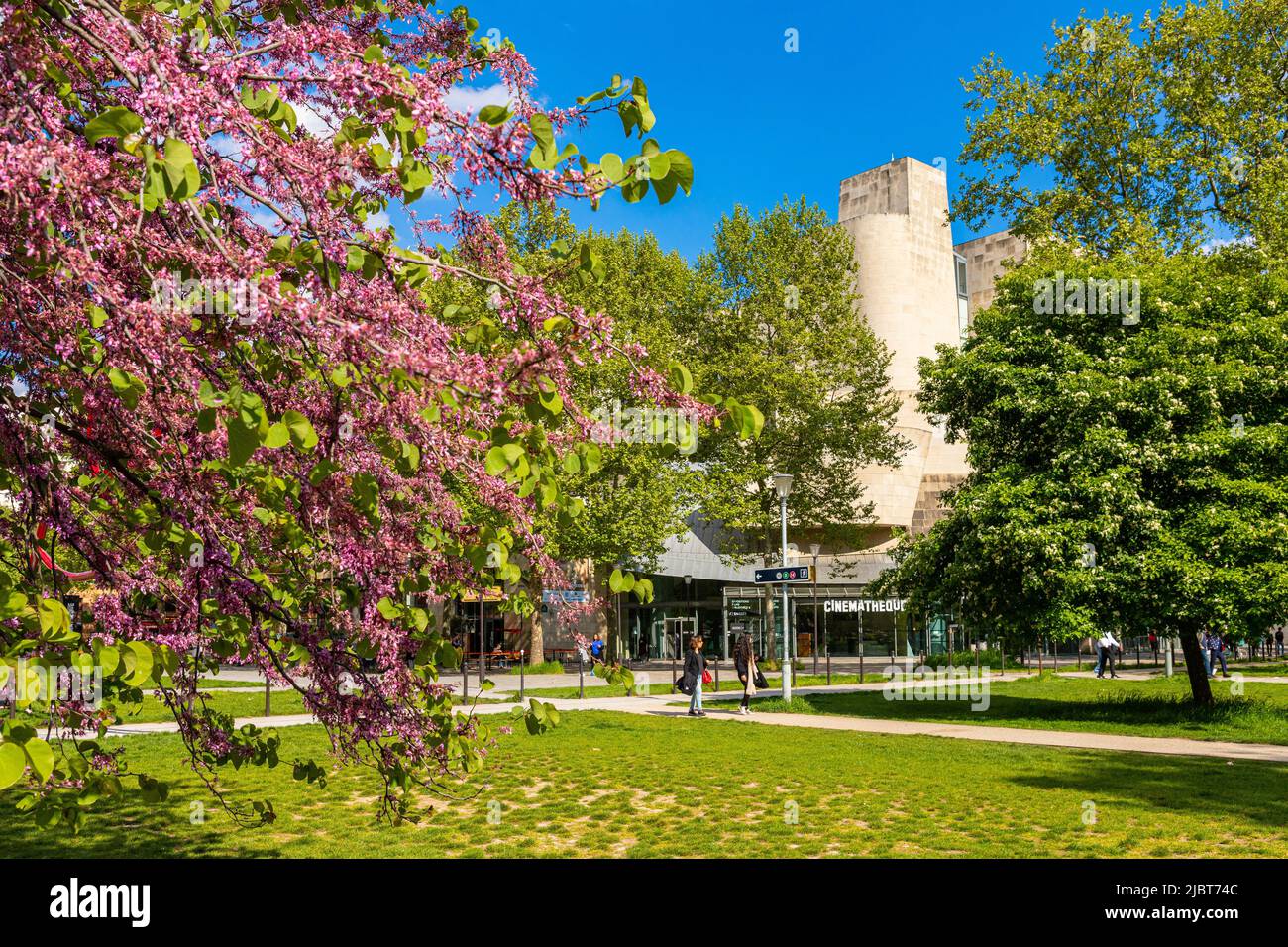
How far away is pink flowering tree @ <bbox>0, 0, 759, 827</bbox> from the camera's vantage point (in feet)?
10.1

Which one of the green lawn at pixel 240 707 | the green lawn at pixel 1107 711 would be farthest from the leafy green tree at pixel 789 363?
the green lawn at pixel 240 707

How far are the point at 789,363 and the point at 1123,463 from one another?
18.3m

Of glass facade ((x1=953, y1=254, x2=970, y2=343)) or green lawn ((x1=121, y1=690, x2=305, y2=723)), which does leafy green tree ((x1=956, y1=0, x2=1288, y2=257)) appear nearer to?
green lawn ((x1=121, y1=690, x2=305, y2=723))

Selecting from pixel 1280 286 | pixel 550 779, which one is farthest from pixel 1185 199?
pixel 550 779

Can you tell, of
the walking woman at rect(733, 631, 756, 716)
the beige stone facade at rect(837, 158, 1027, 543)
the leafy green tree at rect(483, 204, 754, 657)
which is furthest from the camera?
the beige stone facade at rect(837, 158, 1027, 543)

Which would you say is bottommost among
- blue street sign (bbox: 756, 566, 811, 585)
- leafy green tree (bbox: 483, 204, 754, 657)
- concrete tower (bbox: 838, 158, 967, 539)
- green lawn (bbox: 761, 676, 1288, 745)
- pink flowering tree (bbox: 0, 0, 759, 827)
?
green lawn (bbox: 761, 676, 1288, 745)

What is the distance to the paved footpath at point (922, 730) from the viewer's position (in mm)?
15516

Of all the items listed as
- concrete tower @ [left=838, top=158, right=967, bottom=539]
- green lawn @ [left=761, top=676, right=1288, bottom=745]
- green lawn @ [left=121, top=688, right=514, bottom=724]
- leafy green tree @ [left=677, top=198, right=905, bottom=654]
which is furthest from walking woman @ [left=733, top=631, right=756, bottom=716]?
concrete tower @ [left=838, top=158, right=967, bottom=539]

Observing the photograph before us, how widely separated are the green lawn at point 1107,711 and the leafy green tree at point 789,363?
1070cm

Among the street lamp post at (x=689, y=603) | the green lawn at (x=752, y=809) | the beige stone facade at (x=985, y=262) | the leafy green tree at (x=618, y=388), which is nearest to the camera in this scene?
the green lawn at (x=752, y=809)

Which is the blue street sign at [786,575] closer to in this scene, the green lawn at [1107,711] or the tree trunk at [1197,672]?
the green lawn at [1107,711]

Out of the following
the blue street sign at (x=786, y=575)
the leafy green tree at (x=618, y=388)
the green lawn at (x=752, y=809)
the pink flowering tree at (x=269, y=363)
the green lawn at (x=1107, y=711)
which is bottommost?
the green lawn at (x=1107, y=711)

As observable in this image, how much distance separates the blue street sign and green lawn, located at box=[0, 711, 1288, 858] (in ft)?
16.9
